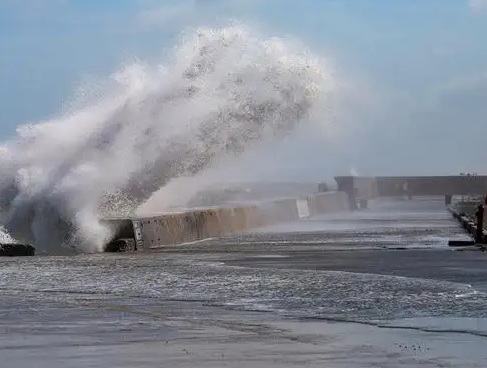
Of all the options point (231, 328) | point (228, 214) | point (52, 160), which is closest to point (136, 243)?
point (52, 160)

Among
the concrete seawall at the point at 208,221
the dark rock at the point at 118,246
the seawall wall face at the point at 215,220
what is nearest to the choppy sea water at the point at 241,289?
the dark rock at the point at 118,246

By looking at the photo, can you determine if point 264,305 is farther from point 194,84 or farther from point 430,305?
point 194,84

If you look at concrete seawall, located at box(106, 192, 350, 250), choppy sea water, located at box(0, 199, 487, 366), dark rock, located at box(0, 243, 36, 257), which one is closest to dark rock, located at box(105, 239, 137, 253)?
concrete seawall, located at box(106, 192, 350, 250)

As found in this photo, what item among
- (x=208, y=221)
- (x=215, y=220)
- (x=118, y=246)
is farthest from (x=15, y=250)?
(x=215, y=220)

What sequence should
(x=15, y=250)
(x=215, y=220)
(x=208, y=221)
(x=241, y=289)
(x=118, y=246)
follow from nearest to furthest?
1. (x=241, y=289)
2. (x=15, y=250)
3. (x=118, y=246)
4. (x=208, y=221)
5. (x=215, y=220)

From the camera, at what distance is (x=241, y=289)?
12922 millimetres

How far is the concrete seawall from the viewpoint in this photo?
22.3 metres

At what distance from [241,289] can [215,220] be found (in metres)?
16.0

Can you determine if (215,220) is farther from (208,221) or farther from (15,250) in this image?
(15,250)

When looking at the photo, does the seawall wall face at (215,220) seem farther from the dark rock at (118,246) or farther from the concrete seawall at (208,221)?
the dark rock at (118,246)

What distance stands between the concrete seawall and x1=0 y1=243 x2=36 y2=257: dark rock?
2257 mm

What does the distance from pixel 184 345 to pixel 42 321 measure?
83.1 inches

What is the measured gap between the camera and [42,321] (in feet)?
33.0

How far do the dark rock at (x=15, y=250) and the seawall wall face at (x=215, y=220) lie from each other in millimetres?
2439
